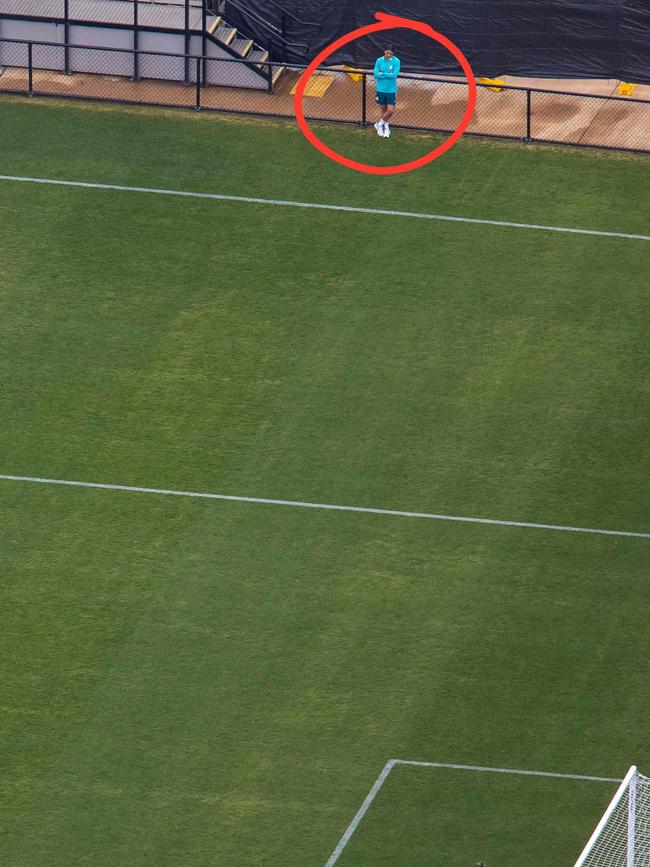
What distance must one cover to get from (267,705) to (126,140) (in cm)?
1657

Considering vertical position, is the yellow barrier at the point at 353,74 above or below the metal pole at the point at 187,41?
below

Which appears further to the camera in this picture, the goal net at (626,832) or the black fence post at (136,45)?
the black fence post at (136,45)

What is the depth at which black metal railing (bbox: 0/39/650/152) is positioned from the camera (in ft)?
152

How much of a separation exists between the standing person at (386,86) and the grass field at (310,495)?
0.52 m

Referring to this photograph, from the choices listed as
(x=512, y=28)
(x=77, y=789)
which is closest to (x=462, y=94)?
(x=512, y=28)

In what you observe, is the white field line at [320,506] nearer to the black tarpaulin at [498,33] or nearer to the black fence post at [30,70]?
the black fence post at [30,70]

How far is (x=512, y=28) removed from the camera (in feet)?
156

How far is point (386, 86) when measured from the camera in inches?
1791

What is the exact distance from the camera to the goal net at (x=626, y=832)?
2727cm

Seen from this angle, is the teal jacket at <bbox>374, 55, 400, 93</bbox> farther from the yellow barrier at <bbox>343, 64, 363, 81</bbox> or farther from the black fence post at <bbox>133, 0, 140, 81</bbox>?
the black fence post at <bbox>133, 0, 140, 81</bbox>

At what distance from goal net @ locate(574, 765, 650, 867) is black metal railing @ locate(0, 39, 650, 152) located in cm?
1954

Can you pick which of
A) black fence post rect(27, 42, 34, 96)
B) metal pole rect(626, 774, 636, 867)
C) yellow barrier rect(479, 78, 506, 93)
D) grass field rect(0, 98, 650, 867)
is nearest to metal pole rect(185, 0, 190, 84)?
grass field rect(0, 98, 650, 867)

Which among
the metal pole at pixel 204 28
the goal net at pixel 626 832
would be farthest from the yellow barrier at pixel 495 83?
the goal net at pixel 626 832

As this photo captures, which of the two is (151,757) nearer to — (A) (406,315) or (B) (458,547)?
(B) (458,547)
